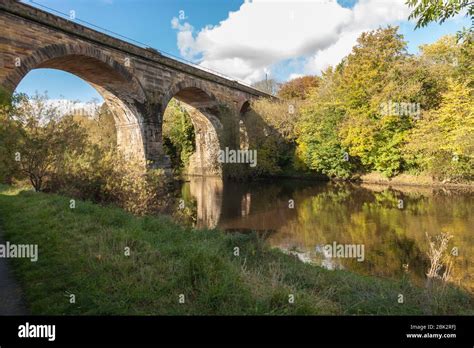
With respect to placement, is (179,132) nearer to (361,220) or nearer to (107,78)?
(107,78)

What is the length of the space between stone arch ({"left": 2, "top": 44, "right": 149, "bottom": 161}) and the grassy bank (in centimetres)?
824

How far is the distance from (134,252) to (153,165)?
15.4 metres

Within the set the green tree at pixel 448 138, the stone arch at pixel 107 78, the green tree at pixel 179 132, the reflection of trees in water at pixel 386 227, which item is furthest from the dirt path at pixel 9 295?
the green tree at pixel 179 132

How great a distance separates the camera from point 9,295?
3.52m

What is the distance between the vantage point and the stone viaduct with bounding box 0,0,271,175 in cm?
1250

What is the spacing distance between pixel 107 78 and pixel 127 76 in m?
1.16

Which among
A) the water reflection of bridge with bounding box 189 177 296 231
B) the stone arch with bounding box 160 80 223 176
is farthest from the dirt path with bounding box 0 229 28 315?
the stone arch with bounding box 160 80 223 176

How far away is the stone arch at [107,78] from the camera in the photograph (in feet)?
43.2

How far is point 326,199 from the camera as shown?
15906 mm

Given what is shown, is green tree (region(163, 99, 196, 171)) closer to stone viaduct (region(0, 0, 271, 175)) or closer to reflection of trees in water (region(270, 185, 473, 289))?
stone viaduct (region(0, 0, 271, 175))

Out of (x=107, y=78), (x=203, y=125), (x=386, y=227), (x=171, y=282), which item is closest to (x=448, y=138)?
(x=386, y=227)

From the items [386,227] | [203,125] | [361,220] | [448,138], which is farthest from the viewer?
[203,125]
